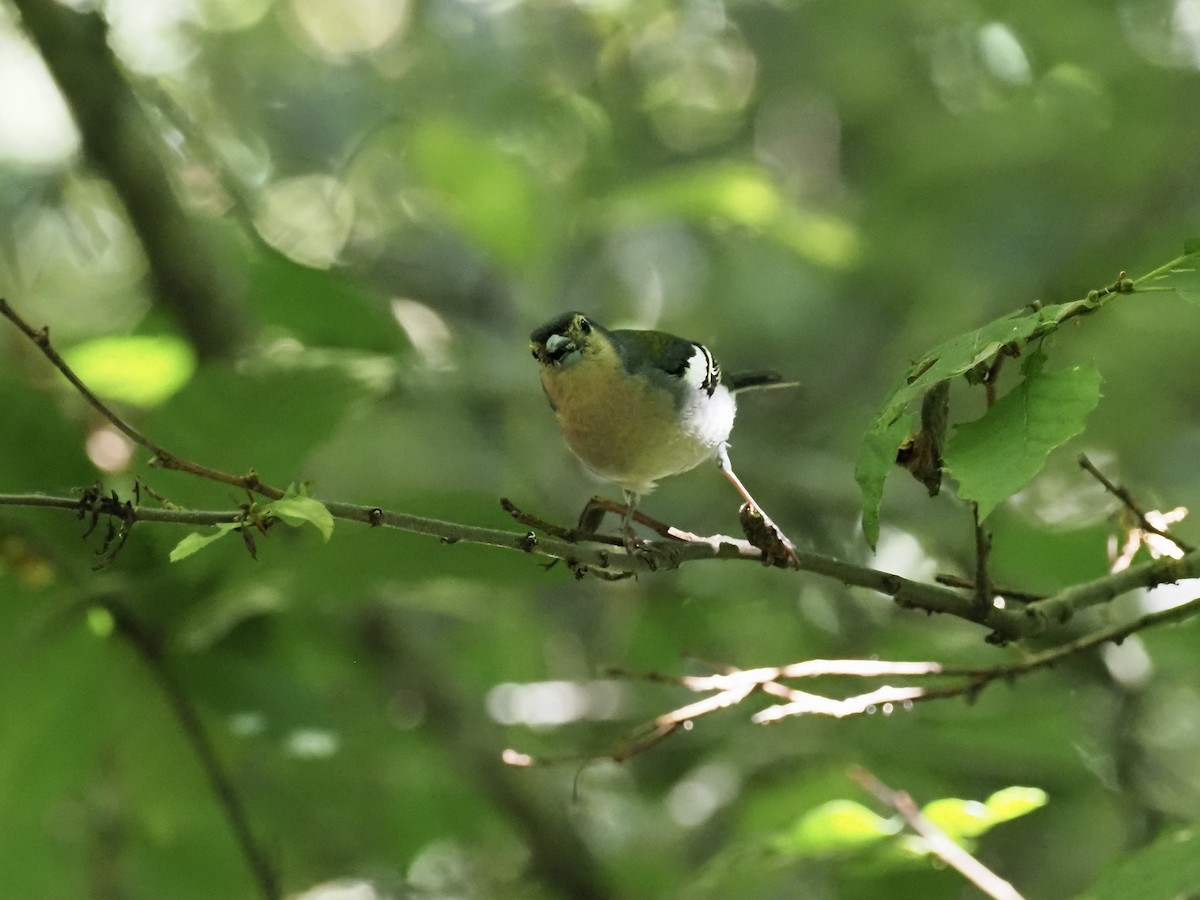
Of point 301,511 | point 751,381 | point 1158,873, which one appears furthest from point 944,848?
point 751,381

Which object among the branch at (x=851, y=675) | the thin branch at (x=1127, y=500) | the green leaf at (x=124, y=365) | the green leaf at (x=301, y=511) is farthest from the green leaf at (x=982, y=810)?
the green leaf at (x=124, y=365)

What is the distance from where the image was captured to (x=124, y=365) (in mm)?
2508

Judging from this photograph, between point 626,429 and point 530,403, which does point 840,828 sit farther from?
point 530,403

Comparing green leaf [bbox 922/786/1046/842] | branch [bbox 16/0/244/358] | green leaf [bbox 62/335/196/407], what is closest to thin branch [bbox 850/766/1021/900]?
green leaf [bbox 922/786/1046/842]

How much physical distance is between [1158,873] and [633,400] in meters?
1.43

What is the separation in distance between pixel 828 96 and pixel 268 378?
4.14 metres

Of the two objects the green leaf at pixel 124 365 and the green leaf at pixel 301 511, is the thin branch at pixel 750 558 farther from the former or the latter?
the green leaf at pixel 124 365

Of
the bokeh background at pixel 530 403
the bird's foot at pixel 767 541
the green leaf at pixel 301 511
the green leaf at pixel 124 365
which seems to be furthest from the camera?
the green leaf at pixel 124 365

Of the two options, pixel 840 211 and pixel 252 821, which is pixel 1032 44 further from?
pixel 252 821

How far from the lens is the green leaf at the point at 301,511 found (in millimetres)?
1301

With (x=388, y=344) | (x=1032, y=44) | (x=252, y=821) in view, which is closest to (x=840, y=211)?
(x=1032, y=44)

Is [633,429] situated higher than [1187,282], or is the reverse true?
[633,429]

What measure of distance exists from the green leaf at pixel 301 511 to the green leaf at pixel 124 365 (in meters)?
1.25

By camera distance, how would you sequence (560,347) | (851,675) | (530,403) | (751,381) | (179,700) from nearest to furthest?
(851,675), (179,700), (560,347), (751,381), (530,403)
